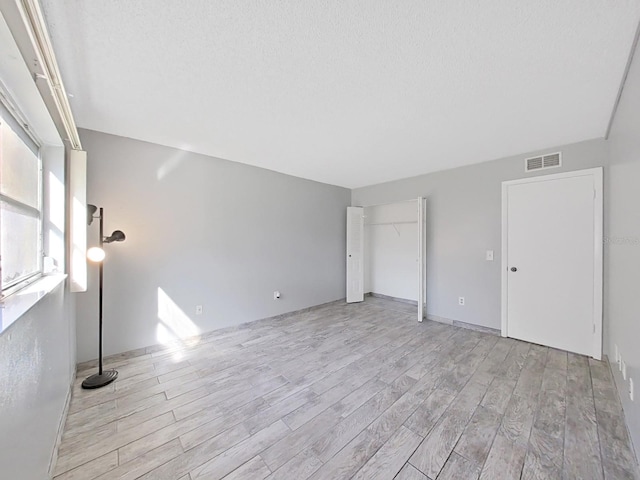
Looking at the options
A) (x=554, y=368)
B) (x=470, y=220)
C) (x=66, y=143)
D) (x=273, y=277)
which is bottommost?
(x=554, y=368)

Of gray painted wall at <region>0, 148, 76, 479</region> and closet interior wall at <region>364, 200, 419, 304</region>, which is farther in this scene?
closet interior wall at <region>364, 200, 419, 304</region>

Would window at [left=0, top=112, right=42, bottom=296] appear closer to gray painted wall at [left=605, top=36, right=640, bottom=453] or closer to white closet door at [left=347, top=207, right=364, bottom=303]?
gray painted wall at [left=605, top=36, right=640, bottom=453]

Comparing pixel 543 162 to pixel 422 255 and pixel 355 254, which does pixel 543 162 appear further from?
pixel 355 254

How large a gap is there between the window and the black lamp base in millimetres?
1085

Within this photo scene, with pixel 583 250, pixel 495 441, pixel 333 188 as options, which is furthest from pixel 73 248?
pixel 583 250

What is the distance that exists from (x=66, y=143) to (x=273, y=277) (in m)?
2.69

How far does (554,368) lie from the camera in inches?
97.7

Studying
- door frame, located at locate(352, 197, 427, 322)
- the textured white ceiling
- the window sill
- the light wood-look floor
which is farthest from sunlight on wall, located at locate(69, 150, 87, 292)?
door frame, located at locate(352, 197, 427, 322)

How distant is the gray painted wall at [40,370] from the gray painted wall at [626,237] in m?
2.94

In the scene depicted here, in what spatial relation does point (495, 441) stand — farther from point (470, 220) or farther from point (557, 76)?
point (470, 220)

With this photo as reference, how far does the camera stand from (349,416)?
5.87 feet

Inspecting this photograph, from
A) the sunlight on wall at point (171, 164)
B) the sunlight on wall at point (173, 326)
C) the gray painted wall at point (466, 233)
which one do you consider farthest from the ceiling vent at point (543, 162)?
the sunlight on wall at point (173, 326)

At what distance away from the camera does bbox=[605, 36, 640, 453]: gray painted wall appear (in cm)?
146

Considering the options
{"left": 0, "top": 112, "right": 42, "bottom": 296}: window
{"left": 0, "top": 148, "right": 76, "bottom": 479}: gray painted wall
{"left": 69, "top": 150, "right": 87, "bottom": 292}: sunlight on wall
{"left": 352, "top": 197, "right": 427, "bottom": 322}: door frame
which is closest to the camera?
{"left": 0, "top": 148, "right": 76, "bottom": 479}: gray painted wall
